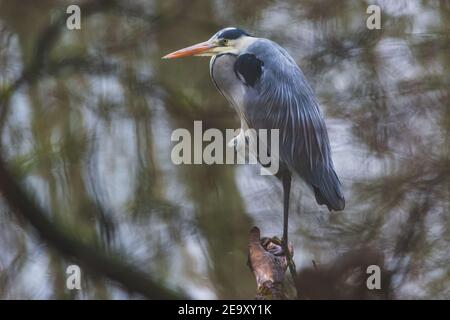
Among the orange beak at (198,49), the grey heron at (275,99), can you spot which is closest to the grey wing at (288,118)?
the grey heron at (275,99)

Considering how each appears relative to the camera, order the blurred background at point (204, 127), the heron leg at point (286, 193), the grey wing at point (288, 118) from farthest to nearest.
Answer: the blurred background at point (204, 127) → the heron leg at point (286, 193) → the grey wing at point (288, 118)

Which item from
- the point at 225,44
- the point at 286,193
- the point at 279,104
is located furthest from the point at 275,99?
the point at 286,193

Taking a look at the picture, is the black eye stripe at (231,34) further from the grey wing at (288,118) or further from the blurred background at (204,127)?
the blurred background at (204,127)

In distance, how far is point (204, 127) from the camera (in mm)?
3707

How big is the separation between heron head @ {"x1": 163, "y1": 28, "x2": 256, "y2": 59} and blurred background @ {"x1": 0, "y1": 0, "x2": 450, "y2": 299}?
1.12 ft

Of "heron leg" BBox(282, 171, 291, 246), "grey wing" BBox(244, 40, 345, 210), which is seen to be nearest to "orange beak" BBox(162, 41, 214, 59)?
"grey wing" BBox(244, 40, 345, 210)

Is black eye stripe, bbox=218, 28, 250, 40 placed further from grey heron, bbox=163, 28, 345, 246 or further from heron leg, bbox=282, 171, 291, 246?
heron leg, bbox=282, 171, 291, 246

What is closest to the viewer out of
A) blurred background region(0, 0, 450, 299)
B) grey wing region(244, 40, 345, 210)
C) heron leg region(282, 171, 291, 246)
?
grey wing region(244, 40, 345, 210)

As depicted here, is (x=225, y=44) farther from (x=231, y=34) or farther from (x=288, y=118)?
(x=288, y=118)

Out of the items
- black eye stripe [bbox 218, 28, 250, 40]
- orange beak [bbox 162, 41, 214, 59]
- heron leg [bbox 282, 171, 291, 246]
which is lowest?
heron leg [bbox 282, 171, 291, 246]

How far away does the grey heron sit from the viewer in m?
3.29

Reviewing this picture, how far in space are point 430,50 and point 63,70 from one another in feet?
4.62

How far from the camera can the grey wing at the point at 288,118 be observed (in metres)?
3.28
